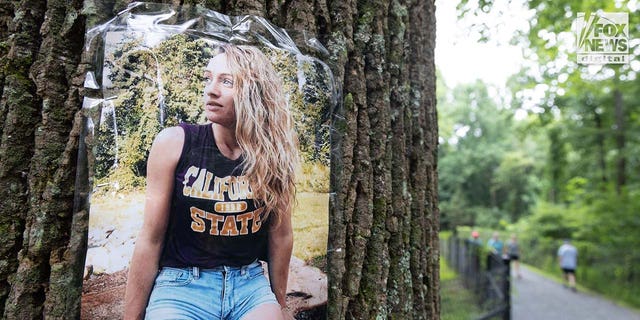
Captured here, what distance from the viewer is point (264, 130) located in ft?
4.40

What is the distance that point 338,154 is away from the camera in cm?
148

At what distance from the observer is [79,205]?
3.94 ft

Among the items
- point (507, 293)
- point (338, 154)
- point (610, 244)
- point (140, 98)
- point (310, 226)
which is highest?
point (140, 98)

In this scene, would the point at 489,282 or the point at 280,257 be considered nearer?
the point at 280,257

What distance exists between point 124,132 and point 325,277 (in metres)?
0.75

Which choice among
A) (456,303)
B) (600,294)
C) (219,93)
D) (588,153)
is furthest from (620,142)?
(219,93)

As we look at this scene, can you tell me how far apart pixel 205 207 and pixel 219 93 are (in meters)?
0.33

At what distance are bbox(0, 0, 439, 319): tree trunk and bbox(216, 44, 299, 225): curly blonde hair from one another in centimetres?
16

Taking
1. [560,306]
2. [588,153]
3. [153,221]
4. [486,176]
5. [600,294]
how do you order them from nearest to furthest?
[153,221], [560,306], [600,294], [588,153], [486,176]

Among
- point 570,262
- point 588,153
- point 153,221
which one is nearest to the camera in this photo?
point 153,221

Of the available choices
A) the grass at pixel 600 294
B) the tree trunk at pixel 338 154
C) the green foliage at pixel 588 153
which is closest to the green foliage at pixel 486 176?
the green foliage at pixel 588 153

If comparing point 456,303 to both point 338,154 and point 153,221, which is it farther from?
point 153,221

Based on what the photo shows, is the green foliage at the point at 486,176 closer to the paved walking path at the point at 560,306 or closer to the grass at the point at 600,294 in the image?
the grass at the point at 600,294

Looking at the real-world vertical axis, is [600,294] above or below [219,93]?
below
